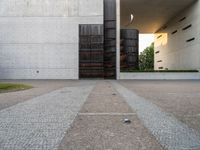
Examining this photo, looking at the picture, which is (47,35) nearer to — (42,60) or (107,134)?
(42,60)

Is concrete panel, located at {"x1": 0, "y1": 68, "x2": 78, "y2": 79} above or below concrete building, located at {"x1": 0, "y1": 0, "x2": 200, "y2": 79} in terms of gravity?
below

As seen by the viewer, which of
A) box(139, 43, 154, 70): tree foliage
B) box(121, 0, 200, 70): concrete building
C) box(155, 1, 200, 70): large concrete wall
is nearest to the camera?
box(155, 1, 200, 70): large concrete wall

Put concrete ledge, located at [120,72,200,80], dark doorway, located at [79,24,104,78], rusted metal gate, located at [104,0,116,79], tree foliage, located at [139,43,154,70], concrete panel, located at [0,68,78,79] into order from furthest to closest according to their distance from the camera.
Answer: tree foliage, located at [139,43,154,70] → rusted metal gate, located at [104,0,116,79] → concrete panel, located at [0,68,78,79] → dark doorway, located at [79,24,104,78] → concrete ledge, located at [120,72,200,80]

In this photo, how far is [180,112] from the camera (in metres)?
6.46

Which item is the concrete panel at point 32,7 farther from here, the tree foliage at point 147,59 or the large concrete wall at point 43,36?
the tree foliage at point 147,59

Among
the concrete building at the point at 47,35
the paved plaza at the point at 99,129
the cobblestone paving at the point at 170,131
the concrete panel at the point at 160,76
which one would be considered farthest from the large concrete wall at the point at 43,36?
the cobblestone paving at the point at 170,131

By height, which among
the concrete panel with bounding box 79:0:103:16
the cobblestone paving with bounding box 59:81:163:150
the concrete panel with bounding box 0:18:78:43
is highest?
the concrete panel with bounding box 79:0:103:16

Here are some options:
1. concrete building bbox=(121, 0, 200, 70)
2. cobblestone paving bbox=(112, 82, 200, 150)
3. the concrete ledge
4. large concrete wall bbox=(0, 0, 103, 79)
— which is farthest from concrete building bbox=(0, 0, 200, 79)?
cobblestone paving bbox=(112, 82, 200, 150)

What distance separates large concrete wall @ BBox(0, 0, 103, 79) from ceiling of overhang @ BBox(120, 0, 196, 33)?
15.2 ft

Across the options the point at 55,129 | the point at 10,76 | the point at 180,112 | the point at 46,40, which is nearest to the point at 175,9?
the point at 46,40

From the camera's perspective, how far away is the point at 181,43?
112 feet

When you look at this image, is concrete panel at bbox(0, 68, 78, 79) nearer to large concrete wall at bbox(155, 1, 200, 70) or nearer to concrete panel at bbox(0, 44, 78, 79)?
concrete panel at bbox(0, 44, 78, 79)

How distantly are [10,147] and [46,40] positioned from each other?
86.0 feet

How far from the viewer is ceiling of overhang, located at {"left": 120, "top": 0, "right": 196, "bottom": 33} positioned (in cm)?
3016
